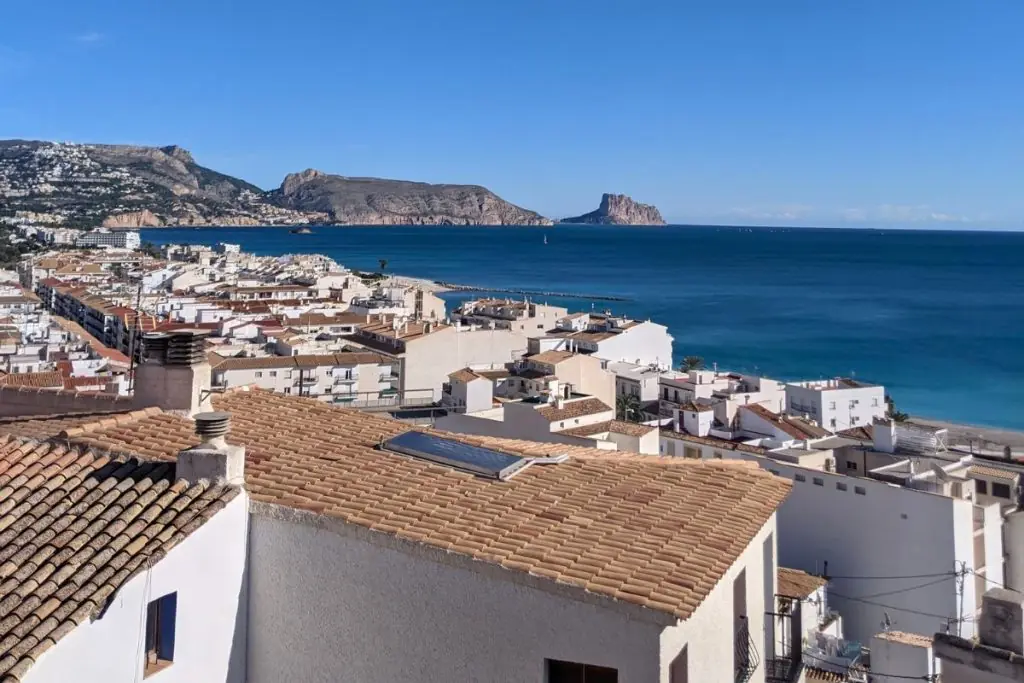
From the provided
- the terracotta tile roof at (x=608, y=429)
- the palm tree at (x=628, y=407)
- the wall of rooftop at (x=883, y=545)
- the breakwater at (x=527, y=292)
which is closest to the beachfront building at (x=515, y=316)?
the palm tree at (x=628, y=407)

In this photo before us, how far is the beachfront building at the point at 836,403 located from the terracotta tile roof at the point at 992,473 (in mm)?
16562

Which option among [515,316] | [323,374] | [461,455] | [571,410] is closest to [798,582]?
[571,410]

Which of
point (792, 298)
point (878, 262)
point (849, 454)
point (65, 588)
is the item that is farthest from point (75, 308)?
point (878, 262)

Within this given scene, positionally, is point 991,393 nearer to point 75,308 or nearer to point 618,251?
point 75,308

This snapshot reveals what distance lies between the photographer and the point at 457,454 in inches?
201

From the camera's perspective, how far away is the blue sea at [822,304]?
5544 cm

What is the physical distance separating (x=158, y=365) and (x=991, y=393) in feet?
177

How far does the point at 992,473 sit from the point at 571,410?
30.2ft

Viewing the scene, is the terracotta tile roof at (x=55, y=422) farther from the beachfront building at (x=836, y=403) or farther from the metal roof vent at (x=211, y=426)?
the beachfront building at (x=836, y=403)

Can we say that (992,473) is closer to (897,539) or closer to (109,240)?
(897,539)

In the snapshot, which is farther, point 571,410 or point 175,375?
point 571,410

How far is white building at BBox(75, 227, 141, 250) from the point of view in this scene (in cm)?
13700

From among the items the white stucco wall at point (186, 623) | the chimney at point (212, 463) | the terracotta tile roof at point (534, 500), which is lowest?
the white stucco wall at point (186, 623)

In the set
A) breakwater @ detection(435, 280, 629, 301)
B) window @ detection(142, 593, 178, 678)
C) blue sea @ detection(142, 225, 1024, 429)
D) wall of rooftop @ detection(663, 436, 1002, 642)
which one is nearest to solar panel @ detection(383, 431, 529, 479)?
window @ detection(142, 593, 178, 678)
